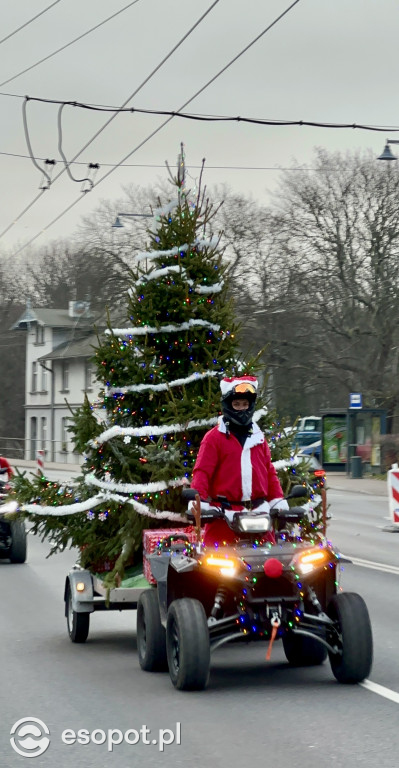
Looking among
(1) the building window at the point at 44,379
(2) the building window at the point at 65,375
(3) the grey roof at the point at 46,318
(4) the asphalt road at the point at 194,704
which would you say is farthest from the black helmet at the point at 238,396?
(1) the building window at the point at 44,379

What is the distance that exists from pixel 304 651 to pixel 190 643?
4.75 feet

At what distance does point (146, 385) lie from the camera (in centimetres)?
1047

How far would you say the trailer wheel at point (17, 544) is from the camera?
59.0 feet

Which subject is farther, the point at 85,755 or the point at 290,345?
the point at 290,345

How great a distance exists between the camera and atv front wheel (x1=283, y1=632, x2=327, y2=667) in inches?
349

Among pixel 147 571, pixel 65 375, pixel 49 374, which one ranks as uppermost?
pixel 49 374

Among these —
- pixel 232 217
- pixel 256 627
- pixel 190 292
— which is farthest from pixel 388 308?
pixel 256 627

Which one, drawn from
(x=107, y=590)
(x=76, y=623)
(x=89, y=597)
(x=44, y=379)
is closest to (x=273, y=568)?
(x=107, y=590)

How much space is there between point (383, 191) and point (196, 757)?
43402 mm

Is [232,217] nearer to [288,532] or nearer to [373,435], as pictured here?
[373,435]

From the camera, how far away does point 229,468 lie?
868 centimetres

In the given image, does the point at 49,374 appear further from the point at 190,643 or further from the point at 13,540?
the point at 190,643

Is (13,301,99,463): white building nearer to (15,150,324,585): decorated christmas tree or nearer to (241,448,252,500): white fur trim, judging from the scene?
(15,150,324,585): decorated christmas tree
